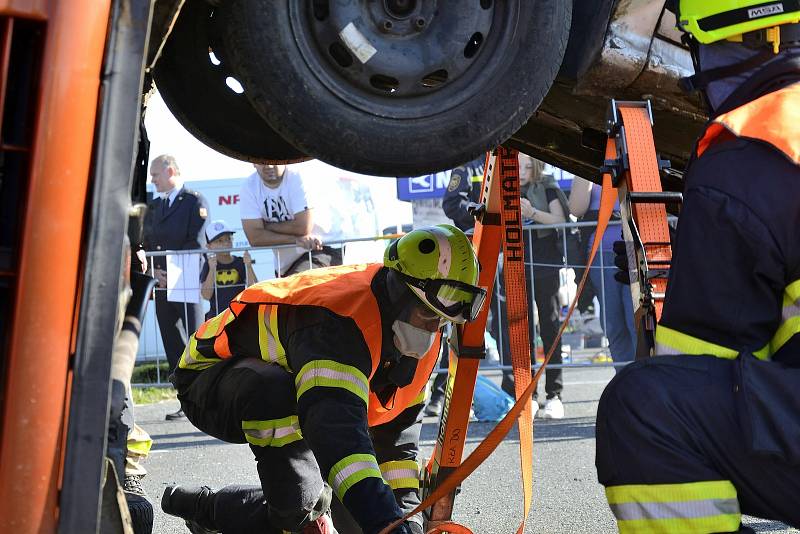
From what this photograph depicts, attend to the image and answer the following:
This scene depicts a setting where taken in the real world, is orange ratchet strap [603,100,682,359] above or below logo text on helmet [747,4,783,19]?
below

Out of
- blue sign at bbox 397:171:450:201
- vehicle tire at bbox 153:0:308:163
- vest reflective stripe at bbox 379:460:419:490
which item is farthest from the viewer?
blue sign at bbox 397:171:450:201

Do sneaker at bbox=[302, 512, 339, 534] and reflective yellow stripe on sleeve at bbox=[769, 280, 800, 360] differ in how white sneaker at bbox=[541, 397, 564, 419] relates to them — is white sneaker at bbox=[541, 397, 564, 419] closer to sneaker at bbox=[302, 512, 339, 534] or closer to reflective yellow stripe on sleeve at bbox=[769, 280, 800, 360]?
sneaker at bbox=[302, 512, 339, 534]

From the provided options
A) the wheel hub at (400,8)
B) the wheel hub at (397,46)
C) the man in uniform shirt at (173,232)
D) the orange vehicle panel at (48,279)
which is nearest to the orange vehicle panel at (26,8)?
the orange vehicle panel at (48,279)

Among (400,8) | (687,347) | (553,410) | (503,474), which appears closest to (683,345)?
(687,347)

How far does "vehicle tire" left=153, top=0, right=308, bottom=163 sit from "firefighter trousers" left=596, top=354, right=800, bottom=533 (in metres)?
1.51

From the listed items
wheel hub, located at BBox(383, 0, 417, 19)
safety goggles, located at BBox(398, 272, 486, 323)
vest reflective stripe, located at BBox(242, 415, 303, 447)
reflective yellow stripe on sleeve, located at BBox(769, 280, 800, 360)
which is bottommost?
vest reflective stripe, located at BBox(242, 415, 303, 447)

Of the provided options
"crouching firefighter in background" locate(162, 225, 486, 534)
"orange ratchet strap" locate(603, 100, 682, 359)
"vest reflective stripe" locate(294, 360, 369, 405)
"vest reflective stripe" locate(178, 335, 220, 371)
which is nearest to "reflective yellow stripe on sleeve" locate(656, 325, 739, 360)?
"orange ratchet strap" locate(603, 100, 682, 359)

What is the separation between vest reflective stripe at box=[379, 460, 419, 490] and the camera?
3.95m

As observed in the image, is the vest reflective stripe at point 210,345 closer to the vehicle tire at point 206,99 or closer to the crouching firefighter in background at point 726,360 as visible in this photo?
the vehicle tire at point 206,99

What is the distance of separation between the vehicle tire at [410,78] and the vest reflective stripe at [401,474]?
1.84m

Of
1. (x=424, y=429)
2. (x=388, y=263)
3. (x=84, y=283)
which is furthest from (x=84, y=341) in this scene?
(x=424, y=429)

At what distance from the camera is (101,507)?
182 cm

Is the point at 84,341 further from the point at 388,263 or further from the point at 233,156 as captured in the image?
the point at 388,263

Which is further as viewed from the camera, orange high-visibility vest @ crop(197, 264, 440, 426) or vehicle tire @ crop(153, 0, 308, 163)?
orange high-visibility vest @ crop(197, 264, 440, 426)
